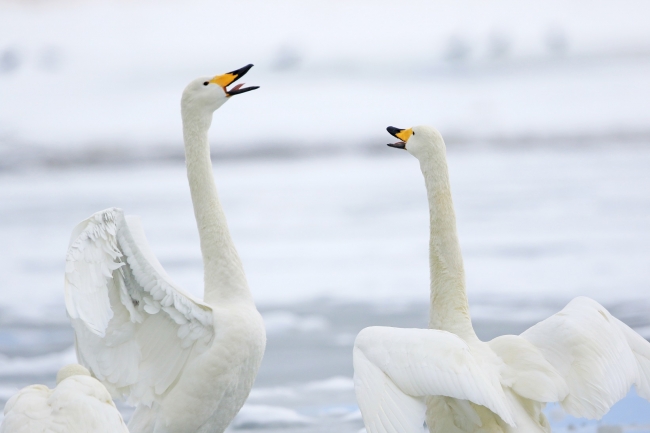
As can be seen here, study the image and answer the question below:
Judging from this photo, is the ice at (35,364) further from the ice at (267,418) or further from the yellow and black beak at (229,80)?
the yellow and black beak at (229,80)

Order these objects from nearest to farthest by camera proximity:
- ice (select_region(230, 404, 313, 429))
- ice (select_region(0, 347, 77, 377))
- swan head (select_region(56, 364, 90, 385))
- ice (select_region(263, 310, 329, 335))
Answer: swan head (select_region(56, 364, 90, 385)), ice (select_region(230, 404, 313, 429)), ice (select_region(0, 347, 77, 377)), ice (select_region(263, 310, 329, 335))

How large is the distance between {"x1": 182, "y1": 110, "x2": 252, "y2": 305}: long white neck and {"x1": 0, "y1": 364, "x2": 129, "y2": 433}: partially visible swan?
0.97 m

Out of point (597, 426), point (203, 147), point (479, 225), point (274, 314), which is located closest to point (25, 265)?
point (274, 314)

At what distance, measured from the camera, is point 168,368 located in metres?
3.74

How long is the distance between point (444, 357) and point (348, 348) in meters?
3.52

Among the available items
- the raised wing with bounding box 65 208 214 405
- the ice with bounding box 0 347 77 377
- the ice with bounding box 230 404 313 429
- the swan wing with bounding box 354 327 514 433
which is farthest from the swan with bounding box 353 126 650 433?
the ice with bounding box 0 347 77 377

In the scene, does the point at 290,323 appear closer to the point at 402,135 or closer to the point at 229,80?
the point at 229,80

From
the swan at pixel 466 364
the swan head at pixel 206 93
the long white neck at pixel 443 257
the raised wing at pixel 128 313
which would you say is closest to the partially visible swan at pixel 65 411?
the raised wing at pixel 128 313

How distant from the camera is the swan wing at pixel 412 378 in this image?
9.15 ft

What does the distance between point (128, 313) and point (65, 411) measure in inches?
33.2

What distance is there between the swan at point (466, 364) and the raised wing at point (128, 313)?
0.92m

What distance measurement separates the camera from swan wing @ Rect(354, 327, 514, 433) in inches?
110

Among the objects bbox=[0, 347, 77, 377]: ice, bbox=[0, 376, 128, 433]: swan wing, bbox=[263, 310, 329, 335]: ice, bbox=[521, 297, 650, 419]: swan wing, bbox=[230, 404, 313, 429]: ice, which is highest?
bbox=[0, 376, 128, 433]: swan wing

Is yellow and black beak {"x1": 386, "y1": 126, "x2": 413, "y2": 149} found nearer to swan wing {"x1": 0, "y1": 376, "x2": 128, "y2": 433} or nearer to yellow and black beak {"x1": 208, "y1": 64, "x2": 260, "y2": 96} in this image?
yellow and black beak {"x1": 208, "y1": 64, "x2": 260, "y2": 96}
